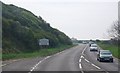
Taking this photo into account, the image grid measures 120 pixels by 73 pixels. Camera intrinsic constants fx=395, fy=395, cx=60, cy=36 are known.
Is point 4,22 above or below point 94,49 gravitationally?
above

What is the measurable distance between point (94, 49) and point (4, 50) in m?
28.4

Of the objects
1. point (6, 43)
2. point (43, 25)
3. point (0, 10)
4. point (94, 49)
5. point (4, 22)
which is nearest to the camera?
point (6, 43)

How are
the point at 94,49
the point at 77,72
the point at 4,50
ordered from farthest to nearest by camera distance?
1. the point at 94,49
2. the point at 4,50
3. the point at 77,72

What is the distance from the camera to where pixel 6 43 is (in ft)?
241

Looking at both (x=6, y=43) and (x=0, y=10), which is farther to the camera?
(x=0, y=10)

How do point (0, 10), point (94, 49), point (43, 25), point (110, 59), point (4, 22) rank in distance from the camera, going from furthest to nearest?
point (43, 25) → point (0, 10) → point (94, 49) → point (4, 22) → point (110, 59)

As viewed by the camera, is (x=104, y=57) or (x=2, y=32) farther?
(x=2, y=32)

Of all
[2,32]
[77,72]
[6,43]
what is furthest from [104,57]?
[2,32]

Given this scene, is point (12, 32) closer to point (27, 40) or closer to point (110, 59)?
point (27, 40)

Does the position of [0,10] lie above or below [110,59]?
above

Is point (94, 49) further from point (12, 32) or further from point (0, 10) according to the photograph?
point (0, 10)

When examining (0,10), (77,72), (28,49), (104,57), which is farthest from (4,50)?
(77,72)

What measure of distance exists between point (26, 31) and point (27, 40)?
1959mm

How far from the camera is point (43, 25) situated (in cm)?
13788
